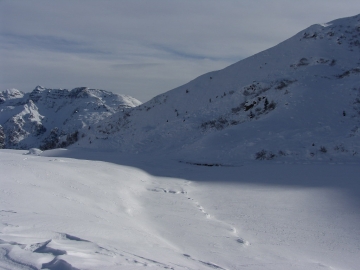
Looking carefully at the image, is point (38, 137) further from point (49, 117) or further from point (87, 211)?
point (87, 211)

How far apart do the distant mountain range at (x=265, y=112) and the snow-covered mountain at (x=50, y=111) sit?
291 ft

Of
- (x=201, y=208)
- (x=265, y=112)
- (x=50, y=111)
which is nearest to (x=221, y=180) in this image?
(x=201, y=208)

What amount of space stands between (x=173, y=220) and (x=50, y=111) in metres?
160

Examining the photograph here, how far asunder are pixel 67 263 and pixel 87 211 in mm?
3079

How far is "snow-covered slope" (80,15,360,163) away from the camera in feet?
54.0

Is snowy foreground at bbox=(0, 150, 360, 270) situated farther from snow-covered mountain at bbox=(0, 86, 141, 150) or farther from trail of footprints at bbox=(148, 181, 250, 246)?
snow-covered mountain at bbox=(0, 86, 141, 150)

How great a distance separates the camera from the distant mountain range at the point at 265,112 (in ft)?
53.8

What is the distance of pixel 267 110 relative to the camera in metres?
21.0

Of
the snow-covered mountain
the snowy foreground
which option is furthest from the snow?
the snow-covered mountain

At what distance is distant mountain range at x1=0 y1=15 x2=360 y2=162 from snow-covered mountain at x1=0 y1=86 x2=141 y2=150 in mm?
88843

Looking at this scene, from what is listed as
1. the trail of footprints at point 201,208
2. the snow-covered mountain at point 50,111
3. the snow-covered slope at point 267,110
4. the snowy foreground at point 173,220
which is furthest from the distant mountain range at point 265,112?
the snow-covered mountain at point 50,111

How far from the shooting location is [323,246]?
5.88 meters

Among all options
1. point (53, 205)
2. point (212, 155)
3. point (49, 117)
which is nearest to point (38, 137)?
point (49, 117)

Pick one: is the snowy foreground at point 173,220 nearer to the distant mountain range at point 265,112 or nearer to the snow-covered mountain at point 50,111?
the distant mountain range at point 265,112
